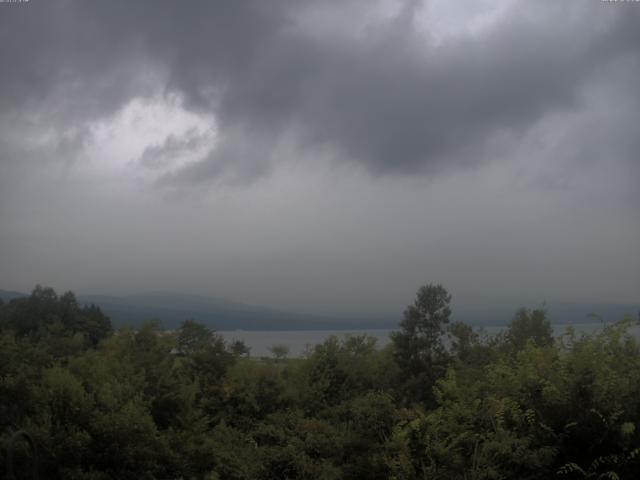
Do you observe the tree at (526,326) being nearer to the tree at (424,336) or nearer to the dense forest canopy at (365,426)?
the tree at (424,336)

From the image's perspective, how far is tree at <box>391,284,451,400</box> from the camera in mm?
16859

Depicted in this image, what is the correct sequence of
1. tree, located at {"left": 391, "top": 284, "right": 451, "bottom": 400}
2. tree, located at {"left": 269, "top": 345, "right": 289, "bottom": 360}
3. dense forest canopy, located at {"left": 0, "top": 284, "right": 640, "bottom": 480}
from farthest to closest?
tree, located at {"left": 269, "top": 345, "right": 289, "bottom": 360} < tree, located at {"left": 391, "top": 284, "right": 451, "bottom": 400} < dense forest canopy, located at {"left": 0, "top": 284, "right": 640, "bottom": 480}

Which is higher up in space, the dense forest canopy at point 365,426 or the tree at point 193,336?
the tree at point 193,336

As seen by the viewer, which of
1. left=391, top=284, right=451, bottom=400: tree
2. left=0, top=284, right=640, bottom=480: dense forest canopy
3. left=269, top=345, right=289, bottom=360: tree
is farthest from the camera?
left=269, top=345, right=289, bottom=360: tree

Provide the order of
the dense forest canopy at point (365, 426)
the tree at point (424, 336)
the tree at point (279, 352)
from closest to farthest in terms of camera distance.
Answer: the dense forest canopy at point (365, 426) → the tree at point (424, 336) → the tree at point (279, 352)

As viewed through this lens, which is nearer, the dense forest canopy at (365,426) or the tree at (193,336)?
the dense forest canopy at (365,426)

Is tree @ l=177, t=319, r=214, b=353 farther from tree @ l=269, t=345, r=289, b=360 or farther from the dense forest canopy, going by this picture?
the dense forest canopy

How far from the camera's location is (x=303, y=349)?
58.5ft

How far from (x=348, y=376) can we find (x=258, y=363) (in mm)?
2507

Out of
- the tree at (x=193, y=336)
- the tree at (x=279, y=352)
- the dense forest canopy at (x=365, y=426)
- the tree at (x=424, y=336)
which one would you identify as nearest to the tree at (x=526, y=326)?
the tree at (x=424, y=336)

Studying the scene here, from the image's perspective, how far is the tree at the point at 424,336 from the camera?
16.9 m

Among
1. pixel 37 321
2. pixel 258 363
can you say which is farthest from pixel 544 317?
pixel 37 321

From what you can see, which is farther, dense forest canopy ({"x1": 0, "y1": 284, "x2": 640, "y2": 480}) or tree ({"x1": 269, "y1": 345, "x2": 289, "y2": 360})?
tree ({"x1": 269, "y1": 345, "x2": 289, "y2": 360})

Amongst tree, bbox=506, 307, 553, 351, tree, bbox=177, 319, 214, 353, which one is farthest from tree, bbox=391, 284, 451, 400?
tree, bbox=177, 319, 214, 353
